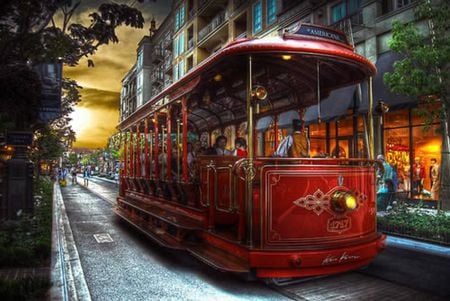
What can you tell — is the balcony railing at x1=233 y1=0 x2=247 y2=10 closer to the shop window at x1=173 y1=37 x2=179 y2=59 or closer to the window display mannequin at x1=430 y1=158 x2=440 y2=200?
the shop window at x1=173 y1=37 x2=179 y2=59

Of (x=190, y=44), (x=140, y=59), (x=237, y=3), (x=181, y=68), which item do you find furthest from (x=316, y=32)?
(x=140, y=59)

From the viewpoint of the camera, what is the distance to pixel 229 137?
955 centimetres

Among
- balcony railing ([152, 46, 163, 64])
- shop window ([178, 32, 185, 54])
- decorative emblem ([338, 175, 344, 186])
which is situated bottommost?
decorative emblem ([338, 175, 344, 186])

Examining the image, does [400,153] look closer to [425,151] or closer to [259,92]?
[425,151]

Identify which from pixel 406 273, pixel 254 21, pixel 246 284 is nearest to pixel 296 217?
pixel 246 284

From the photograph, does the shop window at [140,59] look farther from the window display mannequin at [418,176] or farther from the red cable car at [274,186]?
the red cable car at [274,186]

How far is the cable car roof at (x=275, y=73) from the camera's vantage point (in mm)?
5734

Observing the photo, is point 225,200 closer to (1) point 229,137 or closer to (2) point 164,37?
(1) point 229,137

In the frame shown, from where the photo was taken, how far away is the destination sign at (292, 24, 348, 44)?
19.2ft

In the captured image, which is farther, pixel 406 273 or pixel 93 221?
pixel 93 221

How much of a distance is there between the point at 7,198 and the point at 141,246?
173 inches

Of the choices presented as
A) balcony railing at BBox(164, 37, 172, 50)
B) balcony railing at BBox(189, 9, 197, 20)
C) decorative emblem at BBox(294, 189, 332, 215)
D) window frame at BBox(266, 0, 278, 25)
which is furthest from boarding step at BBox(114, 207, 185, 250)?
balcony railing at BBox(164, 37, 172, 50)

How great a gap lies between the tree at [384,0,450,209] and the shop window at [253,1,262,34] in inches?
612

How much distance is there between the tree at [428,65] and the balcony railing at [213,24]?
70.2ft
